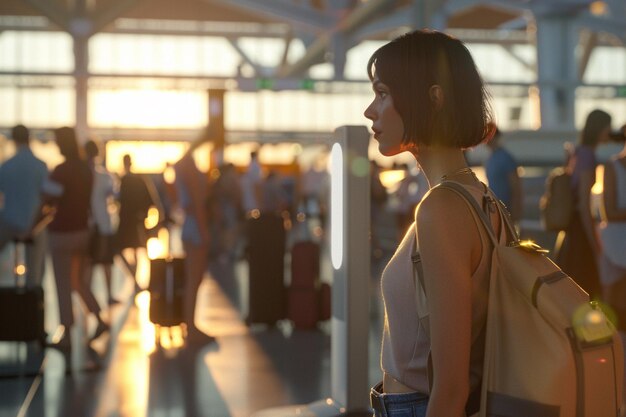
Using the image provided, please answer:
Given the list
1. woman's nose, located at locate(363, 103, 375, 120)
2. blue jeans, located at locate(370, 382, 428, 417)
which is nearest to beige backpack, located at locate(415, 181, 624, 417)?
blue jeans, located at locate(370, 382, 428, 417)

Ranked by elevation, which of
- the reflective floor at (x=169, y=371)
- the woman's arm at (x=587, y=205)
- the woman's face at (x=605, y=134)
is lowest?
the reflective floor at (x=169, y=371)

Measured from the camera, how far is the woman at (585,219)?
18.1 feet

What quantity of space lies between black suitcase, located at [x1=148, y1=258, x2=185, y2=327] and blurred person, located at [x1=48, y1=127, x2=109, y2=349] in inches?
36.2

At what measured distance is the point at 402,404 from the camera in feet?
5.60

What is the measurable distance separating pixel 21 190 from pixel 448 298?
598 cm

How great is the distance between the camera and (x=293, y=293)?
869 cm

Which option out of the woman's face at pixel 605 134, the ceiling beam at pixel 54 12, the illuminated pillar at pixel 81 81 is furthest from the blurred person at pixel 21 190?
the ceiling beam at pixel 54 12

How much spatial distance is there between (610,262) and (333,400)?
1.59 meters

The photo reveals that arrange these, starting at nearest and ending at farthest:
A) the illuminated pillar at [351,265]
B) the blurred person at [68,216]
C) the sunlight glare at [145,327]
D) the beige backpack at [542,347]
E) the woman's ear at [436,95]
→ the beige backpack at [542,347], the woman's ear at [436,95], the illuminated pillar at [351,265], the blurred person at [68,216], the sunlight glare at [145,327]

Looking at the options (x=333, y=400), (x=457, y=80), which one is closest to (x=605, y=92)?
(x=333, y=400)

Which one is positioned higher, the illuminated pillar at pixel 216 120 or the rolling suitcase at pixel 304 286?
the illuminated pillar at pixel 216 120

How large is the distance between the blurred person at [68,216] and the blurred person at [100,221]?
1.85 meters

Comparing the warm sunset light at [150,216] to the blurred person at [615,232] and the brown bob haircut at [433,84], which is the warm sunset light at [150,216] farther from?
the brown bob haircut at [433,84]

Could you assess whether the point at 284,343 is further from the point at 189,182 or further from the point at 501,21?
the point at 501,21
